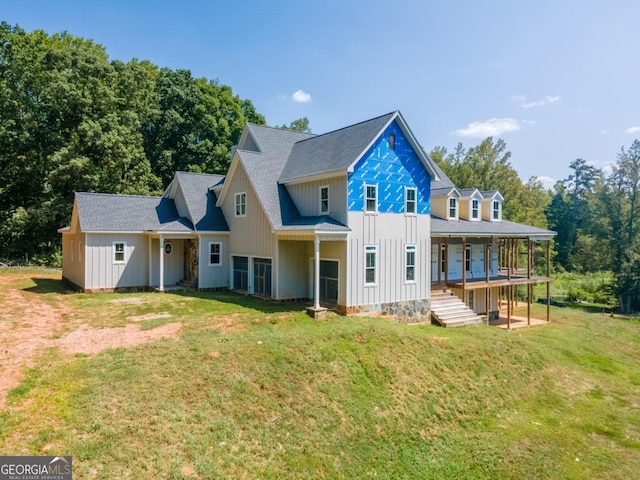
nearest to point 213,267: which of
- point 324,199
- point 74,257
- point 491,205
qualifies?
point 74,257

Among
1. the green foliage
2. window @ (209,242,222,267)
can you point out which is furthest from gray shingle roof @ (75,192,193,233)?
the green foliage

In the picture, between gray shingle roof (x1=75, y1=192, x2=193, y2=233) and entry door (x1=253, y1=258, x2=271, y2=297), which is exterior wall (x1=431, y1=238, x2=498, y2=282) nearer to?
entry door (x1=253, y1=258, x2=271, y2=297)

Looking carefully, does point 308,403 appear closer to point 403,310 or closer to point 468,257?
point 403,310

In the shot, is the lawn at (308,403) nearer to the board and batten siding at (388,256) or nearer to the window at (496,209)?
the board and batten siding at (388,256)

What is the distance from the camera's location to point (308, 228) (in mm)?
15648

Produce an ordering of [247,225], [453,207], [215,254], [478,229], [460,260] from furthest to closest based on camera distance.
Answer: [460,260] < [453,207] < [215,254] < [478,229] < [247,225]

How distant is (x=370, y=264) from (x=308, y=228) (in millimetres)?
→ 3197

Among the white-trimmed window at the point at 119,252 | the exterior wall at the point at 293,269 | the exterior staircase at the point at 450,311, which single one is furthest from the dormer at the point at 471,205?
the white-trimmed window at the point at 119,252

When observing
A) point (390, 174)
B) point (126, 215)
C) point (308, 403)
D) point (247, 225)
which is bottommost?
point (308, 403)

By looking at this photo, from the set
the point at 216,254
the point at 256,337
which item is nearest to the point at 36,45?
the point at 216,254

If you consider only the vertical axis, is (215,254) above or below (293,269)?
above

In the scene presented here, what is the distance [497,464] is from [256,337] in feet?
22.8

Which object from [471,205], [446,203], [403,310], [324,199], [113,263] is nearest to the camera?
[324,199]

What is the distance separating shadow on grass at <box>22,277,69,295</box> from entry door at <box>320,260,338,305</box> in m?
13.3
